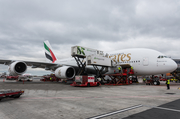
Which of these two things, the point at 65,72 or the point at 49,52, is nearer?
the point at 65,72

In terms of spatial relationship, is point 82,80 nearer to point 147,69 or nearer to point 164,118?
point 147,69

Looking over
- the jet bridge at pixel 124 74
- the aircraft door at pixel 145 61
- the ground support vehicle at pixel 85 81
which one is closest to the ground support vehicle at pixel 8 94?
the ground support vehicle at pixel 85 81

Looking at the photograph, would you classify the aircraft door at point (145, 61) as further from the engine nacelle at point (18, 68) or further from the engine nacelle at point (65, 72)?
the engine nacelle at point (18, 68)

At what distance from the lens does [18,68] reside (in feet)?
57.1

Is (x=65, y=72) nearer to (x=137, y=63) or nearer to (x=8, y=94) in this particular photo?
(x=137, y=63)

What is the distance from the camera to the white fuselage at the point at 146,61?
15.2 metres

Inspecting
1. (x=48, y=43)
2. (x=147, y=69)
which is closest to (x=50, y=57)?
(x=48, y=43)

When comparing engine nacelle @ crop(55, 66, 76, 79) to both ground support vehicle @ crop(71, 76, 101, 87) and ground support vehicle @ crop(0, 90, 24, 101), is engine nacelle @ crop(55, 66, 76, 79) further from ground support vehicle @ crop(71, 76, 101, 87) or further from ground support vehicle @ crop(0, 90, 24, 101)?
ground support vehicle @ crop(0, 90, 24, 101)

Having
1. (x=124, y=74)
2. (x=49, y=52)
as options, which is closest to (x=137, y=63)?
(x=124, y=74)

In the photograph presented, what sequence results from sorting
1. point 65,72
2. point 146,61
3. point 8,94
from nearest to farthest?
point 8,94
point 146,61
point 65,72

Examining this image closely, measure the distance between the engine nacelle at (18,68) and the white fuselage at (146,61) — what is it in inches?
456

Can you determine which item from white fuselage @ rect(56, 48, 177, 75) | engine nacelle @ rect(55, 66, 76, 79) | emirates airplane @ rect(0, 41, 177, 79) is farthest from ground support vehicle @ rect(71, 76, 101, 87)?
white fuselage @ rect(56, 48, 177, 75)

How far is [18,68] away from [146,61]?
1629 centimetres

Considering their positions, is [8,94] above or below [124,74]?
below
